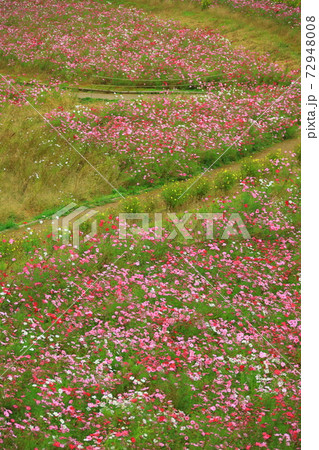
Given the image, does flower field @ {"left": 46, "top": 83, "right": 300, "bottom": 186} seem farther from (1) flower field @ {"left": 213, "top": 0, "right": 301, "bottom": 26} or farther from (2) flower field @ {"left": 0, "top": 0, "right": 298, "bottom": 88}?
(1) flower field @ {"left": 213, "top": 0, "right": 301, "bottom": 26}

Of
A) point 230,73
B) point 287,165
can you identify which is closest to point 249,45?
point 230,73

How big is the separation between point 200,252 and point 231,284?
45.5 inches

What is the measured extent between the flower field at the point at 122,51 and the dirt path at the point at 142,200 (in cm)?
525

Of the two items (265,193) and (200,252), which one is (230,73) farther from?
(200,252)

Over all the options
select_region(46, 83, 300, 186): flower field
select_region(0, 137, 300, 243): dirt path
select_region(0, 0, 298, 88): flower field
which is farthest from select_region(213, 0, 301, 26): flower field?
select_region(0, 137, 300, 243): dirt path

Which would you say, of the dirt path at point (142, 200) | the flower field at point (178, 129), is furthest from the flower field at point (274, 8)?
the dirt path at point (142, 200)

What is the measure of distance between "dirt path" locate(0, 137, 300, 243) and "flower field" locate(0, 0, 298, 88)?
525cm

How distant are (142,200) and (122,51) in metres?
13.1

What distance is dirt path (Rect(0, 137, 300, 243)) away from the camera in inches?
554

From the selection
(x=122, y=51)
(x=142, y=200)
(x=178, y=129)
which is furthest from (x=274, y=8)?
(x=142, y=200)

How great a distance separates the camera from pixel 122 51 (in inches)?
1057

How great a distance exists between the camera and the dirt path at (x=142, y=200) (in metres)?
14.1

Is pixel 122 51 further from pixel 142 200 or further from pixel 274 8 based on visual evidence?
pixel 142 200

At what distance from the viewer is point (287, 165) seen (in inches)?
672
